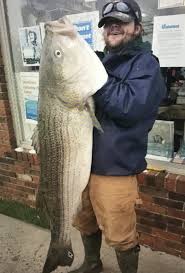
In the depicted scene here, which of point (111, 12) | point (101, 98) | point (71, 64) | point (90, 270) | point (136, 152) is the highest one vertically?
point (111, 12)

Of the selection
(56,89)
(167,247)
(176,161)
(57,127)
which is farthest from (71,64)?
(167,247)

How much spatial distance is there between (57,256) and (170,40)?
76.7 inches

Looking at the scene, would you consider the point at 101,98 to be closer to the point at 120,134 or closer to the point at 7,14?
the point at 120,134

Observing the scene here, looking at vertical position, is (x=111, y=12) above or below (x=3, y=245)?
above

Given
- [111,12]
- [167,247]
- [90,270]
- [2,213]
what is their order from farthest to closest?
[2,213] → [167,247] → [90,270] → [111,12]

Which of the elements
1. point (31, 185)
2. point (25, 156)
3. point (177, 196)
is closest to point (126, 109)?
point (177, 196)

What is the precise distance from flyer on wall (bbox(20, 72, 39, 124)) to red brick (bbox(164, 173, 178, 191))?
1714 mm

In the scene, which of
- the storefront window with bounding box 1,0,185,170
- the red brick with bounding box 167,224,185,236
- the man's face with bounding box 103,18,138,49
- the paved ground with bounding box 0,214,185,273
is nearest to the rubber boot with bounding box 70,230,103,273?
the paved ground with bounding box 0,214,185,273

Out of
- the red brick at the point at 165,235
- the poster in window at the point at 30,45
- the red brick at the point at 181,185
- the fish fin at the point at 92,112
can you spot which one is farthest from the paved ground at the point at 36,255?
the poster in window at the point at 30,45

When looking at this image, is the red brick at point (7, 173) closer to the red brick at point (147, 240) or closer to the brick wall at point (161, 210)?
the brick wall at point (161, 210)

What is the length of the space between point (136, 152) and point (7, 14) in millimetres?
2381

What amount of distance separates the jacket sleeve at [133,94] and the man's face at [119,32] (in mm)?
184

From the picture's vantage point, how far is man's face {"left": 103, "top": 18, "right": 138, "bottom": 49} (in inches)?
91.6

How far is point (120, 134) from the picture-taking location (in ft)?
7.70
